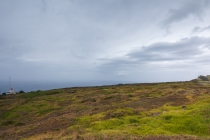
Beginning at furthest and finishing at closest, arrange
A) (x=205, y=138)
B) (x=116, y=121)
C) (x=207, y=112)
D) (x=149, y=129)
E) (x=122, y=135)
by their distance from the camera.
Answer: (x=116, y=121) < (x=207, y=112) < (x=149, y=129) < (x=122, y=135) < (x=205, y=138)

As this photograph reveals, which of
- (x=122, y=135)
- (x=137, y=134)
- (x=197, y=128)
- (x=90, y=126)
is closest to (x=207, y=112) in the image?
(x=197, y=128)

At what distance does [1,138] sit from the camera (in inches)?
1185

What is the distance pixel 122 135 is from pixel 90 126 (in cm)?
753

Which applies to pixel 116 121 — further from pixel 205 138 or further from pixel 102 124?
pixel 205 138

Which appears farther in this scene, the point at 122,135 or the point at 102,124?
the point at 102,124

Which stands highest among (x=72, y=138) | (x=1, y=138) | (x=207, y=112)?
(x=207, y=112)

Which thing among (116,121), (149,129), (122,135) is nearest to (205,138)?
(149,129)

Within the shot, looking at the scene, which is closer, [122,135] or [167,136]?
[167,136]

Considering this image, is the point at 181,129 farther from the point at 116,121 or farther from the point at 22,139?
the point at 22,139

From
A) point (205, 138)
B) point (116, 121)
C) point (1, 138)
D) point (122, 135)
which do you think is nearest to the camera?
point (205, 138)

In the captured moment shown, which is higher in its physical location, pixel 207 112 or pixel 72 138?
pixel 207 112

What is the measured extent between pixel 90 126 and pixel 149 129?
338 inches

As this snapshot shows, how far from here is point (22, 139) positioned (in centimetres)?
2595

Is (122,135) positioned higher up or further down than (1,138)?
higher up
